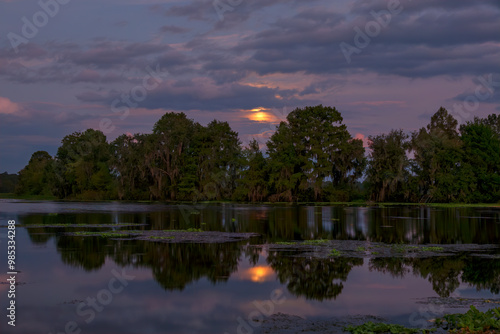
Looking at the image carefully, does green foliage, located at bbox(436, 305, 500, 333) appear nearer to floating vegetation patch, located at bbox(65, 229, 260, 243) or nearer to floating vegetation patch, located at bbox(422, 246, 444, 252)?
floating vegetation patch, located at bbox(422, 246, 444, 252)

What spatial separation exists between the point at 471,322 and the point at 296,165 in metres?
91.7

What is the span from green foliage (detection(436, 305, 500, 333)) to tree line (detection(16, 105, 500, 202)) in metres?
81.5

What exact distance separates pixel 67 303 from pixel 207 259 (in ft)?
27.2

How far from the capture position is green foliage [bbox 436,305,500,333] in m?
11.2

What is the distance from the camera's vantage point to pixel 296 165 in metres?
103

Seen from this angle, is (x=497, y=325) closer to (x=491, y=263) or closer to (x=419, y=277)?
(x=419, y=277)

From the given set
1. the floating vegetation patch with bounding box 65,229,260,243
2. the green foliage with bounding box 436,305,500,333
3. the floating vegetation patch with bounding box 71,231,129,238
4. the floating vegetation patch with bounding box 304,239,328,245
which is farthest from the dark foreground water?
the floating vegetation patch with bounding box 304,239,328,245

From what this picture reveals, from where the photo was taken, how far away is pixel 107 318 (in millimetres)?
12883

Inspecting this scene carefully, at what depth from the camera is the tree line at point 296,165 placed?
305ft

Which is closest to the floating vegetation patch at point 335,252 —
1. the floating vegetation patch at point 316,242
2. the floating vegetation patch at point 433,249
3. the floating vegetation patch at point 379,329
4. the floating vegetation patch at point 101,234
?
the floating vegetation patch at point 316,242

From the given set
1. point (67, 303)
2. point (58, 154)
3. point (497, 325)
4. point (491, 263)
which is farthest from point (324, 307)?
point (58, 154)

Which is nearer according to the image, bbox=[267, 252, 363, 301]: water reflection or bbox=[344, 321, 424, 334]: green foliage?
bbox=[344, 321, 424, 334]: green foliage

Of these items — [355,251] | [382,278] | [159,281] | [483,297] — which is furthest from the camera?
[355,251]

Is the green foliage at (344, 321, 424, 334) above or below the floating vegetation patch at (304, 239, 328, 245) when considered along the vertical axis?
below
